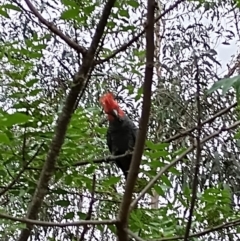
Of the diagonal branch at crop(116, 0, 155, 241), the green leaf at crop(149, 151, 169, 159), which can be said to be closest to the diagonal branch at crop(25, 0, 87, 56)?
the green leaf at crop(149, 151, 169, 159)

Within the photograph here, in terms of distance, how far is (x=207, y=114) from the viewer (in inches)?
108

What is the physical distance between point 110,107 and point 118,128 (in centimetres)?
18

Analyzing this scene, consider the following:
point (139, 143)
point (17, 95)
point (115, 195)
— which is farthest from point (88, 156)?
point (139, 143)

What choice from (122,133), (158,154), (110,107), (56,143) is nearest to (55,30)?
(56,143)

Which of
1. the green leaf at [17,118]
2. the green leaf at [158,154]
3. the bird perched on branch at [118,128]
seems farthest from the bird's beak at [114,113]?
the green leaf at [17,118]

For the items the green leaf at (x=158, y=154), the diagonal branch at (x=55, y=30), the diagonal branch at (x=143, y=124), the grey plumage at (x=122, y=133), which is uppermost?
the grey plumage at (x=122, y=133)

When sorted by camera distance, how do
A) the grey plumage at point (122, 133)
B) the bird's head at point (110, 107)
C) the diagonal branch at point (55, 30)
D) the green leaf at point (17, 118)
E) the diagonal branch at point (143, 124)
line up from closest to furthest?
1. the diagonal branch at point (143, 124)
2. the green leaf at point (17, 118)
3. the diagonal branch at point (55, 30)
4. the bird's head at point (110, 107)
5. the grey plumage at point (122, 133)

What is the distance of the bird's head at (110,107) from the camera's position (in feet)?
8.32

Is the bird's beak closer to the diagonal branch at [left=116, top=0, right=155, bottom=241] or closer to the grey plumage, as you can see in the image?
the grey plumage

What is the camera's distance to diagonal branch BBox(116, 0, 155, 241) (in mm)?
714

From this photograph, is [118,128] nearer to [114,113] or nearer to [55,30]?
[114,113]

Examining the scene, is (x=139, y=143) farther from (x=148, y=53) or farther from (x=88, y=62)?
(x=88, y=62)

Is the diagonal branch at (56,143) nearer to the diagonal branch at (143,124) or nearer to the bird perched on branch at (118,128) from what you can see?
the diagonal branch at (143,124)

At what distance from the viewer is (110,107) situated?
2.58 metres
